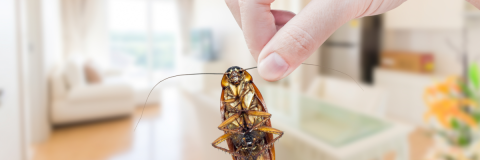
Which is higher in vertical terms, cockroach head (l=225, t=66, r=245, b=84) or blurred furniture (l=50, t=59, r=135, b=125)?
cockroach head (l=225, t=66, r=245, b=84)

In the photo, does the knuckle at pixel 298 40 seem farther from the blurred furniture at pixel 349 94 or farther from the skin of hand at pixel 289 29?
the blurred furniture at pixel 349 94

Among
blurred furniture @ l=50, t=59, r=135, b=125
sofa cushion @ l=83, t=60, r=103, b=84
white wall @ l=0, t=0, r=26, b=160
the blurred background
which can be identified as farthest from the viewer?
sofa cushion @ l=83, t=60, r=103, b=84

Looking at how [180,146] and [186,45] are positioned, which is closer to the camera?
[180,146]

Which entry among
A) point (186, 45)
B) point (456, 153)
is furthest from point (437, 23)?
point (186, 45)

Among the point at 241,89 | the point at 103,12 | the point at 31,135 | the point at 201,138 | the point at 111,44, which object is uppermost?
the point at 103,12

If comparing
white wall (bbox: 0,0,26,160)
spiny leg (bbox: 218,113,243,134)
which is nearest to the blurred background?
white wall (bbox: 0,0,26,160)

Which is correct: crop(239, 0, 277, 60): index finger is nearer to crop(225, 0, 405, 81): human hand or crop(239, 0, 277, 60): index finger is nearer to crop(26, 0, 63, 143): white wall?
crop(225, 0, 405, 81): human hand

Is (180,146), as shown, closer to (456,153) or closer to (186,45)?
(456,153)
